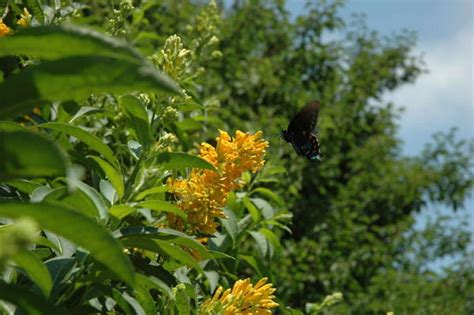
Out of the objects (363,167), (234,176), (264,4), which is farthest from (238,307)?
(363,167)

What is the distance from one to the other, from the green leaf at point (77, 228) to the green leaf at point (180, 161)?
0.89 metres

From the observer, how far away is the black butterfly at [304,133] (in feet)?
11.3

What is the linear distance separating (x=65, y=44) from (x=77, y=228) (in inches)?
10.7

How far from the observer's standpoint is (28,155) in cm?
100

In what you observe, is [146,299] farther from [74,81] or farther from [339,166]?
[339,166]

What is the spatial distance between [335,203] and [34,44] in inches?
358

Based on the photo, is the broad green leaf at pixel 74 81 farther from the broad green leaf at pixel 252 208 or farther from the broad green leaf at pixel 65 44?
the broad green leaf at pixel 252 208

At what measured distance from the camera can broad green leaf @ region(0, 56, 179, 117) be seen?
3.36 feet

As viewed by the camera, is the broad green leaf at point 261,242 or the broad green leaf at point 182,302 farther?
the broad green leaf at point 261,242

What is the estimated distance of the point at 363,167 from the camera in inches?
451

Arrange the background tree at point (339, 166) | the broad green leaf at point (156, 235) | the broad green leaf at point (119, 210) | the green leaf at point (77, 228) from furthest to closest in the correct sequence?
the background tree at point (339, 166) < the broad green leaf at point (119, 210) < the broad green leaf at point (156, 235) < the green leaf at point (77, 228)

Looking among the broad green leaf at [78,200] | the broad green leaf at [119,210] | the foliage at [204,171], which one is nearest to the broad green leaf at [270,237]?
the foliage at [204,171]

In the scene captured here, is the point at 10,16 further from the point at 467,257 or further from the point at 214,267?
the point at 467,257

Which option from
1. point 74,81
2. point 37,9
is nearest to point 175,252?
point 74,81
